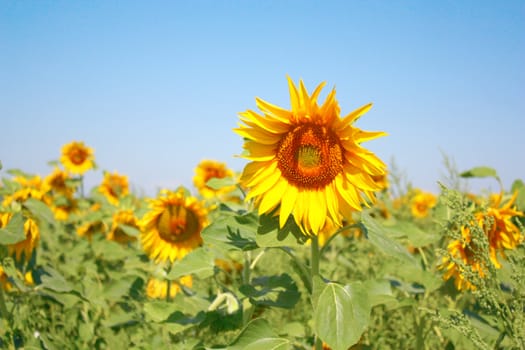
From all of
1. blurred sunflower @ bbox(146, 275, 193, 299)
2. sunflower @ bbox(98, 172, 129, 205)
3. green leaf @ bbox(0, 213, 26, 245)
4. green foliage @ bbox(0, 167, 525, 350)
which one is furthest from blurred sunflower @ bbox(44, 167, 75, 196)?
green leaf @ bbox(0, 213, 26, 245)

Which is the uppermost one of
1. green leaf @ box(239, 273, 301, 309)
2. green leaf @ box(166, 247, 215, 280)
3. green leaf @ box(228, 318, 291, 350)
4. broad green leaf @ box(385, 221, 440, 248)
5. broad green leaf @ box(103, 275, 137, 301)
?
broad green leaf @ box(385, 221, 440, 248)

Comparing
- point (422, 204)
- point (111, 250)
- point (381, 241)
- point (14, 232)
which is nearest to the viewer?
point (381, 241)

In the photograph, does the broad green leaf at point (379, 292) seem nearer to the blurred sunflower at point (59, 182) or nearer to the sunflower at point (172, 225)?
the sunflower at point (172, 225)

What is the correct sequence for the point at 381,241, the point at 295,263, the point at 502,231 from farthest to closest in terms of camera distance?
the point at 502,231 < the point at 295,263 < the point at 381,241

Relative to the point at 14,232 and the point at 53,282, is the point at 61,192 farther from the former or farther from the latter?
the point at 14,232

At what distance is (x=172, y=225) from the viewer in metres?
3.33

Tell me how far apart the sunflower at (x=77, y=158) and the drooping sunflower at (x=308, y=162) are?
585cm

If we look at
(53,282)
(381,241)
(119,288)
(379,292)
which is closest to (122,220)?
(119,288)

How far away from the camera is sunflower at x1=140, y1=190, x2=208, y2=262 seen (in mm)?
3332

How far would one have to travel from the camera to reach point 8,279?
2.87m

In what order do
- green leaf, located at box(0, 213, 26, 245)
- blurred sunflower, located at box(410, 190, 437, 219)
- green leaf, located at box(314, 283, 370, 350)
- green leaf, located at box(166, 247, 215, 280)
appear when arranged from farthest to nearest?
blurred sunflower, located at box(410, 190, 437, 219) → green leaf, located at box(0, 213, 26, 245) → green leaf, located at box(166, 247, 215, 280) → green leaf, located at box(314, 283, 370, 350)

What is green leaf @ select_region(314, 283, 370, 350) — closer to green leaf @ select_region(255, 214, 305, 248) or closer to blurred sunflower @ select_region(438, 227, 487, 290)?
green leaf @ select_region(255, 214, 305, 248)

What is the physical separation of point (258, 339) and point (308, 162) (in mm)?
665

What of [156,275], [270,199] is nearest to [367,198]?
[270,199]
